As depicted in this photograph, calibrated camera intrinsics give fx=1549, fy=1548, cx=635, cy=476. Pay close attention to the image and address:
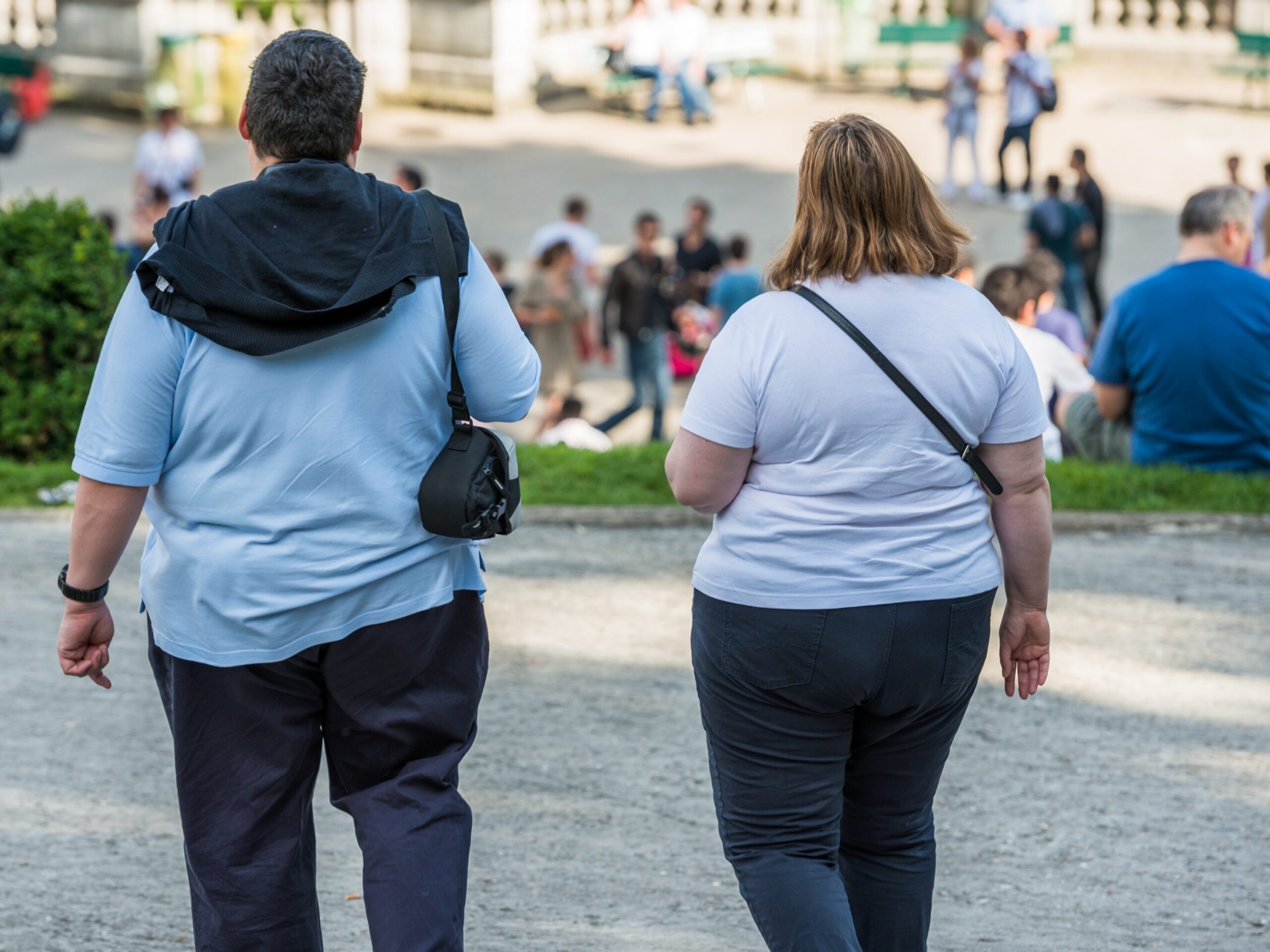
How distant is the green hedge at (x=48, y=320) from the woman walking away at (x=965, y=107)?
11846 millimetres

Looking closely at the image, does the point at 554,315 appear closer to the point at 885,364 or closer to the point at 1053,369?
the point at 1053,369

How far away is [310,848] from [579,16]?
67.0 ft

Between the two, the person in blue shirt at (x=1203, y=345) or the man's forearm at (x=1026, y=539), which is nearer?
the man's forearm at (x=1026, y=539)

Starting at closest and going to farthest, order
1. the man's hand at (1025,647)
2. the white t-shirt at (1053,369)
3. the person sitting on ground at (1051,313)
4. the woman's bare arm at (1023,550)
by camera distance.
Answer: the woman's bare arm at (1023,550)
the man's hand at (1025,647)
the white t-shirt at (1053,369)
the person sitting on ground at (1051,313)

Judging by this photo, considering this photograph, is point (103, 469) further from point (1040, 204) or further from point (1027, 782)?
point (1040, 204)

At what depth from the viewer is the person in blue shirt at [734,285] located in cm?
1245

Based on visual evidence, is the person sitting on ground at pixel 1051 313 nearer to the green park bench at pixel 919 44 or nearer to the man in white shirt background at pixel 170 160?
the man in white shirt background at pixel 170 160

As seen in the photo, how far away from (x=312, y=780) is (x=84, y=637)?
1.64 feet

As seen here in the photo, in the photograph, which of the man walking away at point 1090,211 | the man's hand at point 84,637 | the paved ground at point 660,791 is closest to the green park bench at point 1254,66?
the man walking away at point 1090,211

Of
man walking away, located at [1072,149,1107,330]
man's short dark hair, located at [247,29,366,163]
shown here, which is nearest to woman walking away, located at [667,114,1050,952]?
man's short dark hair, located at [247,29,366,163]

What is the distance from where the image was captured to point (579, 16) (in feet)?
72.3

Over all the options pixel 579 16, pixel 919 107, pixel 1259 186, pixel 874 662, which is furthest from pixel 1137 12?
pixel 874 662

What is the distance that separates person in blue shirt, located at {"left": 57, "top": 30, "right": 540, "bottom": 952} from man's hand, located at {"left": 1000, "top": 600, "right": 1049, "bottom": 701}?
3.56ft

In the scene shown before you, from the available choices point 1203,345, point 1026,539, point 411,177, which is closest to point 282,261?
point 1026,539
